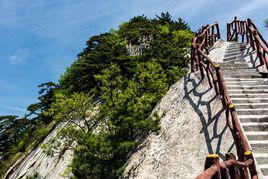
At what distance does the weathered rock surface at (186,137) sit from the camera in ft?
20.7

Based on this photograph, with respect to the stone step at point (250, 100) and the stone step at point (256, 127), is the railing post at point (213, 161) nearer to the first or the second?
the stone step at point (256, 127)

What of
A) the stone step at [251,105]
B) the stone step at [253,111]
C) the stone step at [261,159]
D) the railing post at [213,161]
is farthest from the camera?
the stone step at [251,105]

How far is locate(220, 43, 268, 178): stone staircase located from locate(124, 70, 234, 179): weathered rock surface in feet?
1.64

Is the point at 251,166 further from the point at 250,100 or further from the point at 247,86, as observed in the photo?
the point at 247,86

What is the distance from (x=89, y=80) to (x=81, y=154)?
31.8 ft

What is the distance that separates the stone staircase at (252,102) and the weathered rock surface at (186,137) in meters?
0.50

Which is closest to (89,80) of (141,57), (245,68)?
(141,57)

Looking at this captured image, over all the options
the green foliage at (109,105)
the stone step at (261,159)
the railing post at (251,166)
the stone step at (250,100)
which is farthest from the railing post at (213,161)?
the green foliage at (109,105)

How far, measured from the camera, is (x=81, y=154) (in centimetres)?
1170

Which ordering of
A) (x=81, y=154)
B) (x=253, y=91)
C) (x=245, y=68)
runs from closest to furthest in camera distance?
(x=253, y=91) → (x=245, y=68) → (x=81, y=154)

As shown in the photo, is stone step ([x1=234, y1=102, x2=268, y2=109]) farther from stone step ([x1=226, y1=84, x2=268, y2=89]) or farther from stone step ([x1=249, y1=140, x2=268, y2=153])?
stone step ([x1=249, y1=140, x2=268, y2=153])

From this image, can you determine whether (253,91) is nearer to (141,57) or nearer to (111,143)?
(111,143)

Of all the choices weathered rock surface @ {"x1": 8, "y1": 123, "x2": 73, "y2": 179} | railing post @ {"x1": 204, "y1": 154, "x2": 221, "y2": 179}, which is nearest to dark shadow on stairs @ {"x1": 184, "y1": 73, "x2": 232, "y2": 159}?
railing post @ {"x1": 204, "y1": 154, "x2": 221, "y2": 179}

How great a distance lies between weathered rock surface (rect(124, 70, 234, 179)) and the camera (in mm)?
6309
